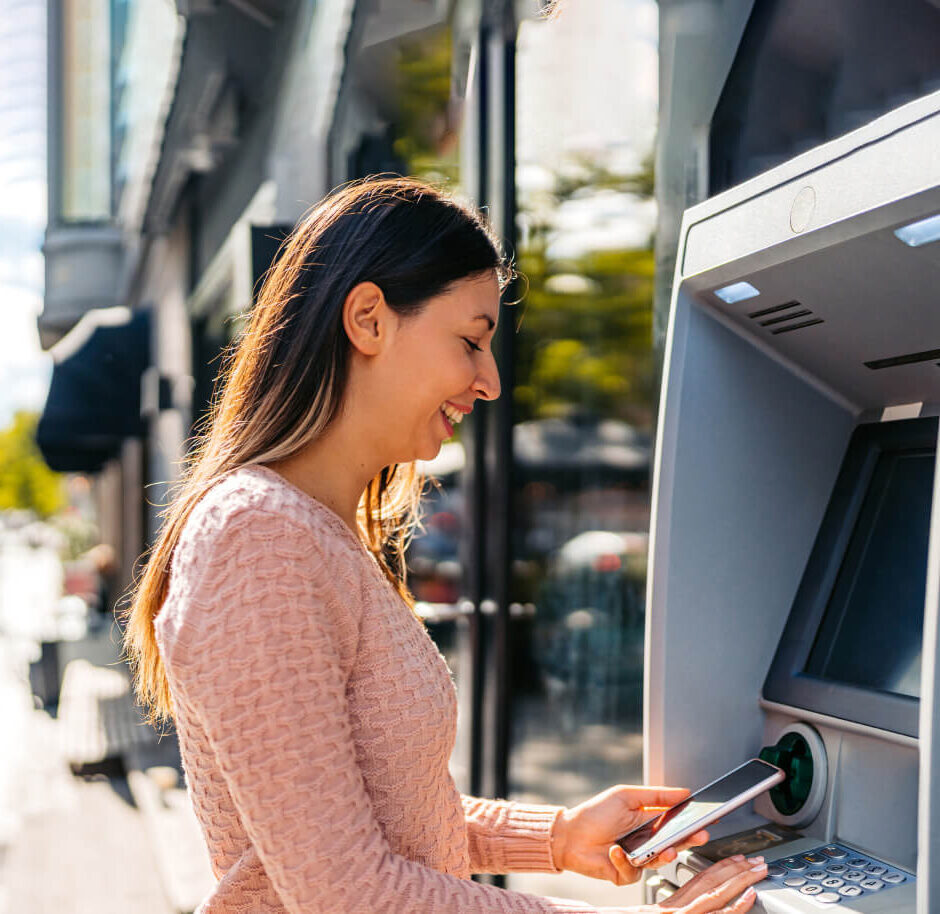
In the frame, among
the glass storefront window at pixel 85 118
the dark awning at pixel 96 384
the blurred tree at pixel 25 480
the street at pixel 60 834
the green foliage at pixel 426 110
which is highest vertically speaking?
the glass storefront window at pixel 85 118

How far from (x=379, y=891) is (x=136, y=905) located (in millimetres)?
3872

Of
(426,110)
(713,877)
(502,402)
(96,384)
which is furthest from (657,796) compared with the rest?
(96,384)

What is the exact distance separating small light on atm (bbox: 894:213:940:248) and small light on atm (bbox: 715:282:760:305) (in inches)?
11.4

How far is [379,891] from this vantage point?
118cm

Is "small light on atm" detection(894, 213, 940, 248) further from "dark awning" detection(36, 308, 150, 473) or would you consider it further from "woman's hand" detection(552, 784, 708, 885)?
"dark awning" detection(36, 308, 150, 473)

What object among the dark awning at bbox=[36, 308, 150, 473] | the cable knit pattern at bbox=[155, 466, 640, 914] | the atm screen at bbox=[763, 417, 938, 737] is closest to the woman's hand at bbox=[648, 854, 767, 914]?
the cable knit pattern at bbox=[155, 466, 640, 914]

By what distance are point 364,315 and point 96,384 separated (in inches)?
326

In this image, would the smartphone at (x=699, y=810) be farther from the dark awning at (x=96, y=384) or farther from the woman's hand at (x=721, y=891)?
the dark awning at (x=96, y=384)

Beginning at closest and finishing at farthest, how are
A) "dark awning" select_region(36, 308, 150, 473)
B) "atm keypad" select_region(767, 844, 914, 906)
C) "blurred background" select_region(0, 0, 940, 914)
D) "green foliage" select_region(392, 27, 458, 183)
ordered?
"atm keypad" select_region(767, 844, 914, 906), "blurred background" select_region(0, 0, 940, 914), "green foliage" select_region(392, 27, 458, 183), "dark awning" select_region(36, 308, 150, 473)

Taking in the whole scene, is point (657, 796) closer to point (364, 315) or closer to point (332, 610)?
point (332, 610)

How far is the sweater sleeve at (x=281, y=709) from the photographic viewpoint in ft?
3.72

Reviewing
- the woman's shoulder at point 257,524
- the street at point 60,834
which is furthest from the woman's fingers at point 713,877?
the street at point 60,834

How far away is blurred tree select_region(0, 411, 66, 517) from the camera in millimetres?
42625

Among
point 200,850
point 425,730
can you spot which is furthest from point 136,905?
point 425,730
